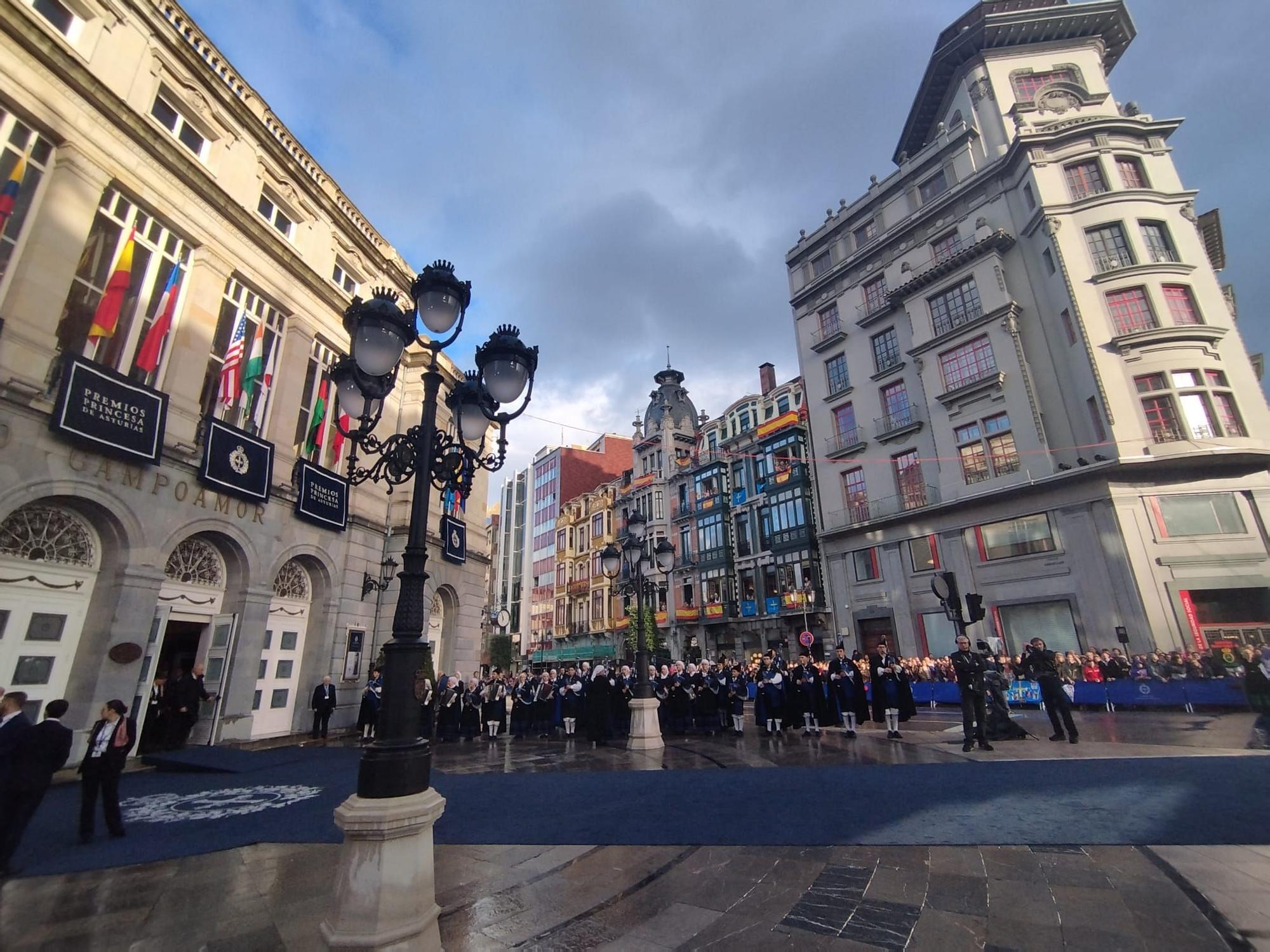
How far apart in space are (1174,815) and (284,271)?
20354mm

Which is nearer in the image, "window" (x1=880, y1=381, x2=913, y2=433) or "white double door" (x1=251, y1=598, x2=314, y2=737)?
"white double door" (x1=251, y1=598, x2=314, y2=737)

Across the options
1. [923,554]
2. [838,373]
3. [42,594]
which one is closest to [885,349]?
[838,373]

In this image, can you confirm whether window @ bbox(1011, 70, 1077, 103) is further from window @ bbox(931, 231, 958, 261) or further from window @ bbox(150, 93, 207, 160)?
window @ bbox(150, 93, 207, 160)

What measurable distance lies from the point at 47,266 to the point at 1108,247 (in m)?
33.4

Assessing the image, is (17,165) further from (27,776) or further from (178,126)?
(27,776)

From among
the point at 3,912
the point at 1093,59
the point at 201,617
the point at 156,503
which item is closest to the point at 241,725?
the point at 201,617

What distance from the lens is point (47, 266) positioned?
979cm

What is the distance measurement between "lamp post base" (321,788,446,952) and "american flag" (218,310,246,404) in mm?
12721

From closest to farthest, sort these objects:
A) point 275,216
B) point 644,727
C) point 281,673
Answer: point 644,727 → point 281,673 → point 275,216

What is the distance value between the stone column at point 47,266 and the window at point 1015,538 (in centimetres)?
2926

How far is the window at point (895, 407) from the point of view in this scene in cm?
2801

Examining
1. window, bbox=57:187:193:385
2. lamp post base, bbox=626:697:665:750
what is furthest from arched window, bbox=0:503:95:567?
lamp post base, bbox=626:697:665:750

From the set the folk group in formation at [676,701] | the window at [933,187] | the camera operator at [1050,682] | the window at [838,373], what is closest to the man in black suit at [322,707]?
the folk group in formation at [676,701]

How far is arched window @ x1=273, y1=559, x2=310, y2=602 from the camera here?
1455 centimetres
